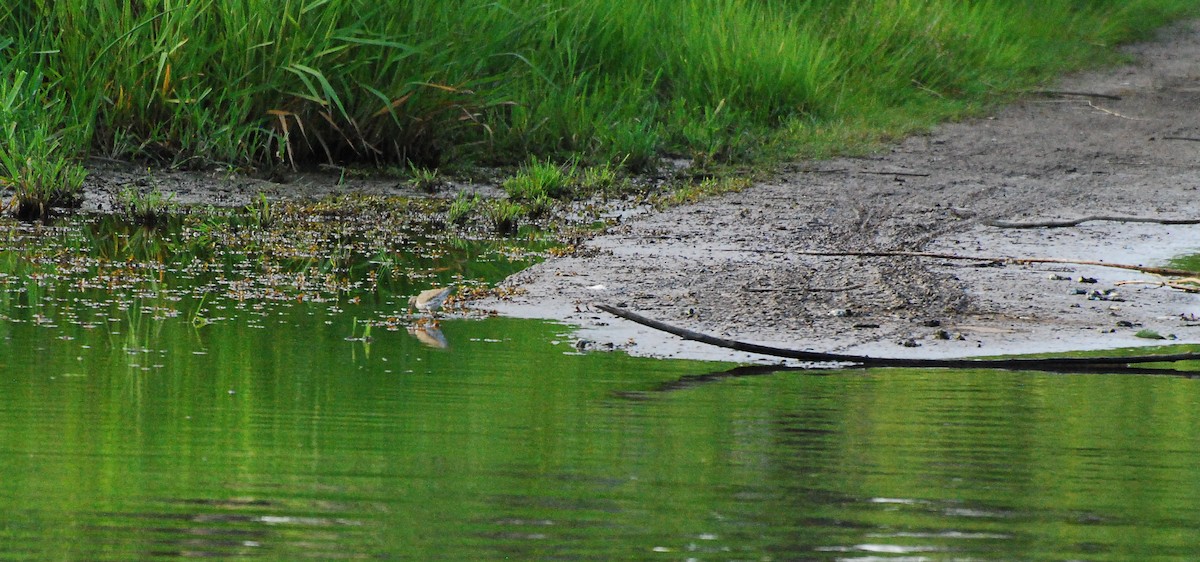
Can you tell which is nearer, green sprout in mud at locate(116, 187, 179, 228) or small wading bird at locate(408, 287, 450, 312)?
small wading bird at locate(408, 287, 450, 312)

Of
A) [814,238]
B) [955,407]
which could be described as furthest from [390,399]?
[814,238]

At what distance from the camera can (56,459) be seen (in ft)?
7.95

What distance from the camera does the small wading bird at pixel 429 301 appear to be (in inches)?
176

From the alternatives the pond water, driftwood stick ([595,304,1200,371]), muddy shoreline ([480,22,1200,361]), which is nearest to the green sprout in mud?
muddy shoreline ([480,22,1200,361])

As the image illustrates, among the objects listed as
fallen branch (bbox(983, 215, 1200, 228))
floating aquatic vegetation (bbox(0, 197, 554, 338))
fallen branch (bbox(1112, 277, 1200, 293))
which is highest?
fallen branch (bbox(983, 215, 1200, 228))

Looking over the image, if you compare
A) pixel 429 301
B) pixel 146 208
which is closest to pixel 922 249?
pixel 429 301

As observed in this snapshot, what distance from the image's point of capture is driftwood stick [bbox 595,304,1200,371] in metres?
3.51

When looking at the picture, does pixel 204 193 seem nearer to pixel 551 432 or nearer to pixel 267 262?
pixel 267 262

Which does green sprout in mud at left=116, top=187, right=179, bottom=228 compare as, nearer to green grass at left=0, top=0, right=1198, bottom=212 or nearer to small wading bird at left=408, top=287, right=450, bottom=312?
green grass at left=0, top=0, right=1198, bottom=212

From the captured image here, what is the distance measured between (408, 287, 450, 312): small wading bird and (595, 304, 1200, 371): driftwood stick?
2.89 feet

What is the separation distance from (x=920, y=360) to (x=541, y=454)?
47.6 inches

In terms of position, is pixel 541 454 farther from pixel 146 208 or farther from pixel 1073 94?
pixel 1073 94

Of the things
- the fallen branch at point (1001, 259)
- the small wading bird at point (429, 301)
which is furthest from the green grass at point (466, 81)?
the small wading bird at point (429, 301)

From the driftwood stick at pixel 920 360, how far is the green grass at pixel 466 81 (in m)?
3.26
